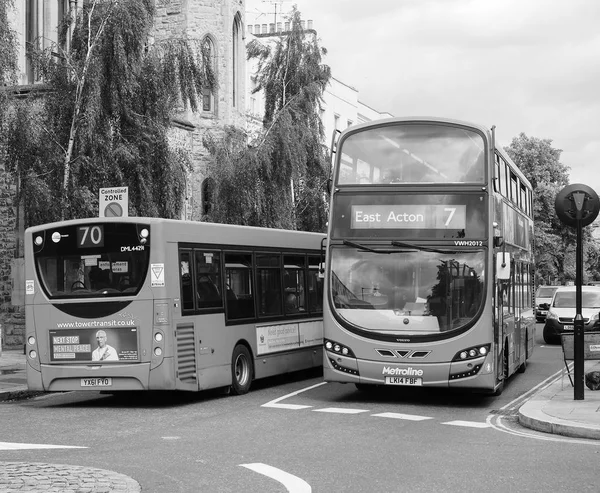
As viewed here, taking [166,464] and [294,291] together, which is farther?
[294,291]

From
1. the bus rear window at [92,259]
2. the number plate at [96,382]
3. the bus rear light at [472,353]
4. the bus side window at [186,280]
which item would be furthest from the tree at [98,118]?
the bus rear light at [472,353]

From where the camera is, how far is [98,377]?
15.5 m

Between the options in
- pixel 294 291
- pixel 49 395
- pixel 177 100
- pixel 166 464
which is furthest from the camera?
pixel 177 100

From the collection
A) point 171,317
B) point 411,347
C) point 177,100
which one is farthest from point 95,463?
point 177,100

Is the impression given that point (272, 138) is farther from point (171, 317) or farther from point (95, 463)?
point (95, 463)

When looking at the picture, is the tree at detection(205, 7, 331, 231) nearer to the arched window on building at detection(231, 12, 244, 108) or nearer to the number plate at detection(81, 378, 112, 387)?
the arched window on building at detection(231, 12, 244, 108)

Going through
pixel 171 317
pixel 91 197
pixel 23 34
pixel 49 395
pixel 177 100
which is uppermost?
pixel 23 34

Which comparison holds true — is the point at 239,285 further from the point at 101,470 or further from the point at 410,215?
the point at 101,470

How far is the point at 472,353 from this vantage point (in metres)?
15.3

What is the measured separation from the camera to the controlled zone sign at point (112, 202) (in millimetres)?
18000

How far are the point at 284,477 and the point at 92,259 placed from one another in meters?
7.41

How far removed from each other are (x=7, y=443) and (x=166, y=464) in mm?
2441

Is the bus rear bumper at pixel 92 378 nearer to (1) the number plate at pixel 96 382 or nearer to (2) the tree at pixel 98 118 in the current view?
(1) the number plate at pixel 96 382

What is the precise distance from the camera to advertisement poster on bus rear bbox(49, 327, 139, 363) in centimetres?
1545
